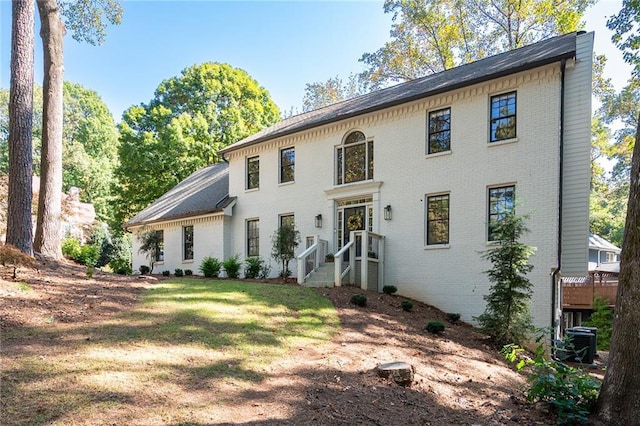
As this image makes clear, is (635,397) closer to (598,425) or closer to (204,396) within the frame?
(598,425)

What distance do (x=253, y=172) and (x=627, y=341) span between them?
14.7 metres

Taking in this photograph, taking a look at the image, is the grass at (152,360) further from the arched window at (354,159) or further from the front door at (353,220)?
the arched window at (354,159)

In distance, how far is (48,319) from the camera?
5.72 metres

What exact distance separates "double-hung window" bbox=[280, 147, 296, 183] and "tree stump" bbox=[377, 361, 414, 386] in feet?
35.5

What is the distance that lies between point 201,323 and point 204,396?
2468 millimetres

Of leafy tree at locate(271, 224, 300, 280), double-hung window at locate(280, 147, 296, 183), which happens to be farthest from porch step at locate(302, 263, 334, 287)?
double-hung window at locate(280, 147, 296, 183)

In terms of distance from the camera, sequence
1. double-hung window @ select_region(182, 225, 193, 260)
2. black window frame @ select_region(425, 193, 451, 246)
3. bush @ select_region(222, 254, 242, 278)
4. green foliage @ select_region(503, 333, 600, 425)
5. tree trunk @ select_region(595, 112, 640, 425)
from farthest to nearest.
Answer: double-hung window @ select_region(182, 225, 193, 260), bush @ select_region(222, 254, 242, 278), black window frame @ select_region(425, 193, 451, 246), green foliage @ select_region(503, 333, 600, 425), tree trunk @ select_region(595, 112, 640, 425)

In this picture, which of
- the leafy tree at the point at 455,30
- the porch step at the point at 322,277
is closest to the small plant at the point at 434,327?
the porch step at the point at 322,277

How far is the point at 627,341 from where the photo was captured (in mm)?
4703

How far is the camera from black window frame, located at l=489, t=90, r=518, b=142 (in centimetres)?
1101

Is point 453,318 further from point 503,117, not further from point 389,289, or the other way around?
point 503,117

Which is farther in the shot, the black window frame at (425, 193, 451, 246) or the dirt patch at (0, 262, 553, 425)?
the black window frame at (425, 193, 451, 246)

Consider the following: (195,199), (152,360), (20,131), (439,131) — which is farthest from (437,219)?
(195,199)

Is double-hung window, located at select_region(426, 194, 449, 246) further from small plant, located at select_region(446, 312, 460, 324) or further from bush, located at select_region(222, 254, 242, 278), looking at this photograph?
bush, located at select_region(222, 254, 242, 278)
